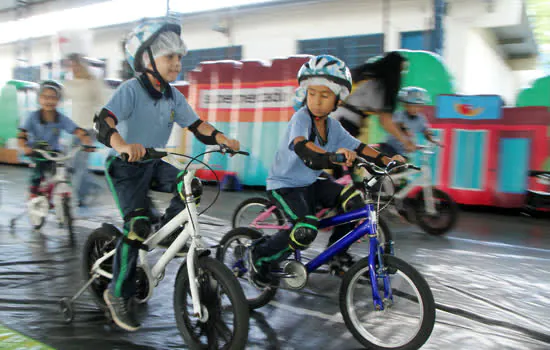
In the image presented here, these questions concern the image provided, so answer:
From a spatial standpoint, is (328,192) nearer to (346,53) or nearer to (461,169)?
(461,169)

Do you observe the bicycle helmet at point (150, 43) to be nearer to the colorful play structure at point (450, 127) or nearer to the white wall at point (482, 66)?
the colorful play structure at point (450, 127)

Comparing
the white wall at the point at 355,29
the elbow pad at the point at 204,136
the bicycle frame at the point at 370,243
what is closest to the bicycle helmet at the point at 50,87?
the elbow pad at the point at 204,136

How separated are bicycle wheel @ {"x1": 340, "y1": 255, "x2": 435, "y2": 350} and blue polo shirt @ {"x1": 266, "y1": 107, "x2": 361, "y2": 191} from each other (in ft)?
2.72

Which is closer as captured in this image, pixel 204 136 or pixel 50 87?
pixel 204 136

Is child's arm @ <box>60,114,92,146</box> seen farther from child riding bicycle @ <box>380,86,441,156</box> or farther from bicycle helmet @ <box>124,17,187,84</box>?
child riding bicycle @ <box>380,86,441,156</box>

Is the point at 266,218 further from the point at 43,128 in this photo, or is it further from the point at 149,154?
the point at 43,128

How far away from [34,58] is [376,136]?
20.2m

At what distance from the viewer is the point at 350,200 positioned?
3484 millimetres

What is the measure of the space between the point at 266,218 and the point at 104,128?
70.2 inches

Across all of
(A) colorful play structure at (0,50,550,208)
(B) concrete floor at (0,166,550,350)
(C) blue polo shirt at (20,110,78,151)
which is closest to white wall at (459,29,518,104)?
(A) colorful play structure at (0,50,550,208)

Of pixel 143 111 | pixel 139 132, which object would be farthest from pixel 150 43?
pixel 139 132

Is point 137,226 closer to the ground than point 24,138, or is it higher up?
closer to the ground

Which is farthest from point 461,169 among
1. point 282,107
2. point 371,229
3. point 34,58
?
point 34,58

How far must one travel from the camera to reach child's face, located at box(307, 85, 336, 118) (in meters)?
3.40
